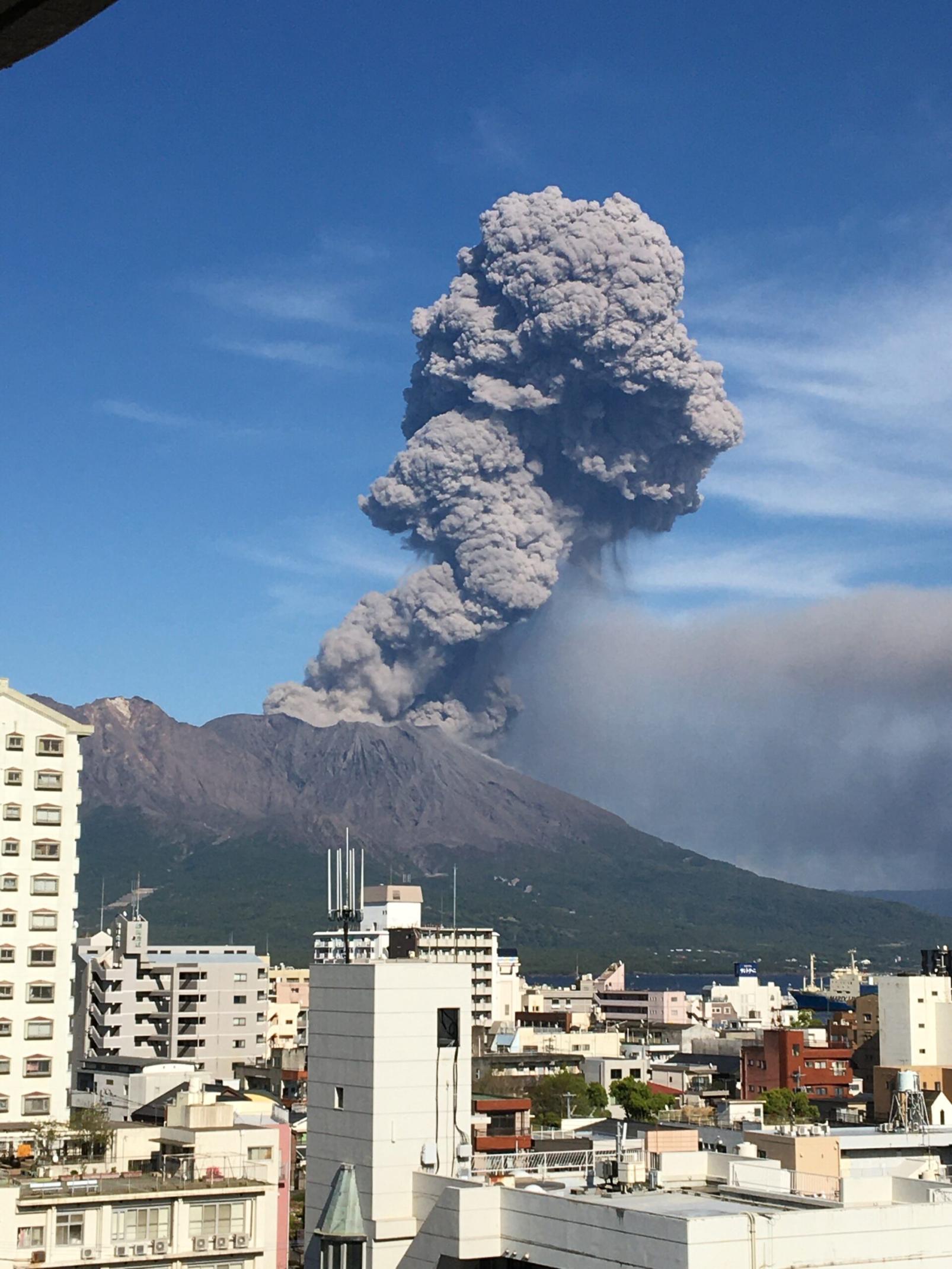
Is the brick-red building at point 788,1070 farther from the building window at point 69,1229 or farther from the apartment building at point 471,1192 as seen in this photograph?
the building window at point 69,1229

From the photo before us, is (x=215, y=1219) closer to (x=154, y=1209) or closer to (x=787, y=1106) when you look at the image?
(x=154, y=1209)

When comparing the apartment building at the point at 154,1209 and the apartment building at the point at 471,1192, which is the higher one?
the apartment building at the point at 471,1192

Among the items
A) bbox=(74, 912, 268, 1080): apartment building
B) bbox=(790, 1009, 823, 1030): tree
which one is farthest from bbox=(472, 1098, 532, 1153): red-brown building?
bbox=(790, 1009, 823, 1030): tree

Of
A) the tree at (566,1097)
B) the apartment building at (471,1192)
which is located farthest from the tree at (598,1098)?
the apartment building at (471,1192)

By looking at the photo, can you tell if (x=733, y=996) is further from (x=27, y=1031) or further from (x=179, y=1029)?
(x=27, y=1031)

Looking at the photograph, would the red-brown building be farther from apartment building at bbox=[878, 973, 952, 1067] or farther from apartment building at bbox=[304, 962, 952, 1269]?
apartment building at bbox=[304, 962, 952, 1269]

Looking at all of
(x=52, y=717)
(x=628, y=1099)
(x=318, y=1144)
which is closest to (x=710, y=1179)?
(x=318, y=1144)
